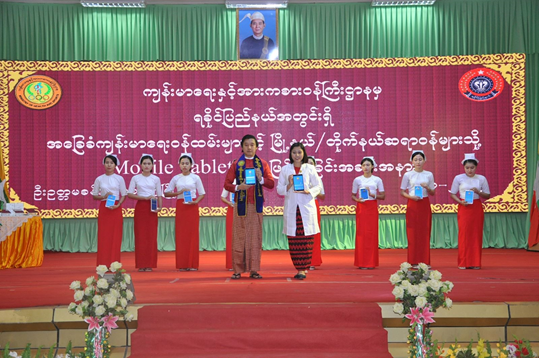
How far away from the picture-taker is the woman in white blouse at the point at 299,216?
5594 mm

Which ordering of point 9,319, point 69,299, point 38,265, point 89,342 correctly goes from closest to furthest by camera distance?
1. point 89,342
2. point 9,319
3. point 69,299
4. point 38,265

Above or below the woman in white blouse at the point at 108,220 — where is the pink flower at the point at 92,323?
below

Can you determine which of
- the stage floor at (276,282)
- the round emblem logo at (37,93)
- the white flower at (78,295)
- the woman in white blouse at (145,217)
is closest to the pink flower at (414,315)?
the stage floor at (276,282)

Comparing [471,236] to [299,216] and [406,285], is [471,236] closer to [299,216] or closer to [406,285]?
[299,216]

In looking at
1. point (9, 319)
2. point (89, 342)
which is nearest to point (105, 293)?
point (89, 342)

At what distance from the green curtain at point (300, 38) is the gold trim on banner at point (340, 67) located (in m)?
0.12

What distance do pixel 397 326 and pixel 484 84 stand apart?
6.99m

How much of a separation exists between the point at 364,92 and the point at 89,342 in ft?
24.0

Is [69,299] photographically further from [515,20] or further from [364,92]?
[515,20]

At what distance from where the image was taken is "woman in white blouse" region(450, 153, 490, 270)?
6539 millimetres

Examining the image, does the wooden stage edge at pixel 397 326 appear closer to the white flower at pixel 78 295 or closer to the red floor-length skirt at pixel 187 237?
the white flower at pixel 78 295

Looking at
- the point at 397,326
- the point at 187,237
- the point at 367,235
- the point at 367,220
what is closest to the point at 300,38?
the point at 367,220

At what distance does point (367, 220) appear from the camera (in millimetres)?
6840

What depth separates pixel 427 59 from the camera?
998 centimetres
